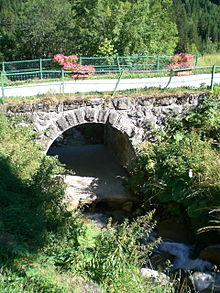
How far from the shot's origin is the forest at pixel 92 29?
16.9 metres

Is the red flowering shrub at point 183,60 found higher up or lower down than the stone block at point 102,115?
higher up

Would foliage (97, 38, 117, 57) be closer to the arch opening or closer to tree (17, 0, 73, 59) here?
the arch opening

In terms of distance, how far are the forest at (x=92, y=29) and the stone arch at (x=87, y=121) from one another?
24.8 ft

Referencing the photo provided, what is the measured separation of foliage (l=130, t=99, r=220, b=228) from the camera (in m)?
6.87

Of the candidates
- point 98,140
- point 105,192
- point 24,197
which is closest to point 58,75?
point 98,140

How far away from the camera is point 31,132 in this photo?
8539 mm

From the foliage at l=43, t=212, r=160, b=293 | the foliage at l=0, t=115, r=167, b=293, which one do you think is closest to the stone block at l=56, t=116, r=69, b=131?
the foliage at l=0, t=115, r=167, b=293

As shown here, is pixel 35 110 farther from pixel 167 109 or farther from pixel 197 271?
A: pixel 197 271

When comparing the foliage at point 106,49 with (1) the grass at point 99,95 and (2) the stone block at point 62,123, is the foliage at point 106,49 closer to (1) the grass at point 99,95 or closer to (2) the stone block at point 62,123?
(1) the grass at point 99,95

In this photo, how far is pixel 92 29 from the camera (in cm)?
1739

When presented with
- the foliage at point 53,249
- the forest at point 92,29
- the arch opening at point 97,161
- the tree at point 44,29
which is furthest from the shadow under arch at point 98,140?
the tree at point 44,29

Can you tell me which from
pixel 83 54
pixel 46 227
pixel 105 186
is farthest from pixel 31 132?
pixel 83 54

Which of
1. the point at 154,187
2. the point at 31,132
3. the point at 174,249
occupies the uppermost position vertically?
the point at 31,132

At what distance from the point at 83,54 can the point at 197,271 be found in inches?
542
